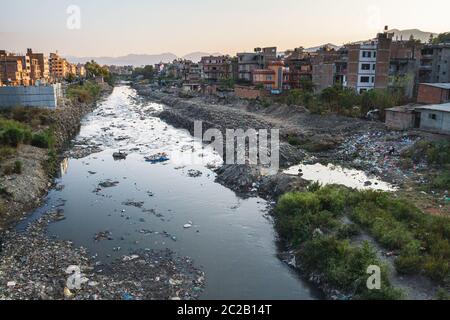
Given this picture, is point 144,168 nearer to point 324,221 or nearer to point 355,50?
point 324,221

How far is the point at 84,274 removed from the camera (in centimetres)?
1034

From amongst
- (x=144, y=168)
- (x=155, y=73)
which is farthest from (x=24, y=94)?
(x=155, y=73)

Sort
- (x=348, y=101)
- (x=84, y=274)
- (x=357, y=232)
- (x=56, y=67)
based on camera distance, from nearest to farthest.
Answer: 1. (x=84, y=274)
2. (x=357, y=232)
3. (x=348, y=101)
4. (x=56, y=67)

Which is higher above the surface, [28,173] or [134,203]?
[28,173]

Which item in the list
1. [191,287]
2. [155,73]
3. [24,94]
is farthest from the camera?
[155,73]

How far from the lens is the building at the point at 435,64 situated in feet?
122

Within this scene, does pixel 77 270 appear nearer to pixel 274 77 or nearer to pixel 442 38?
pixel 274 77

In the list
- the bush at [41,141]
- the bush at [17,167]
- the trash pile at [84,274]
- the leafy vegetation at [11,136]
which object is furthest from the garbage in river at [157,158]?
the trash pile at [84,274]

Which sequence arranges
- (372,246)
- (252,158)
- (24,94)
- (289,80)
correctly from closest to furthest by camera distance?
(372,246) → (252,158) → (24,94) → (289,80)

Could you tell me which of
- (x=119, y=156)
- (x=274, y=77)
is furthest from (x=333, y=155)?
(x=274, y=77)

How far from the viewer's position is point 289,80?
47.3 metres

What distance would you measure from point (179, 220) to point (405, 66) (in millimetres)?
31420

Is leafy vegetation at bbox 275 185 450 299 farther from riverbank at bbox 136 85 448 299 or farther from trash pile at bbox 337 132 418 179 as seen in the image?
trash pile at bbox 337 132 418 179
